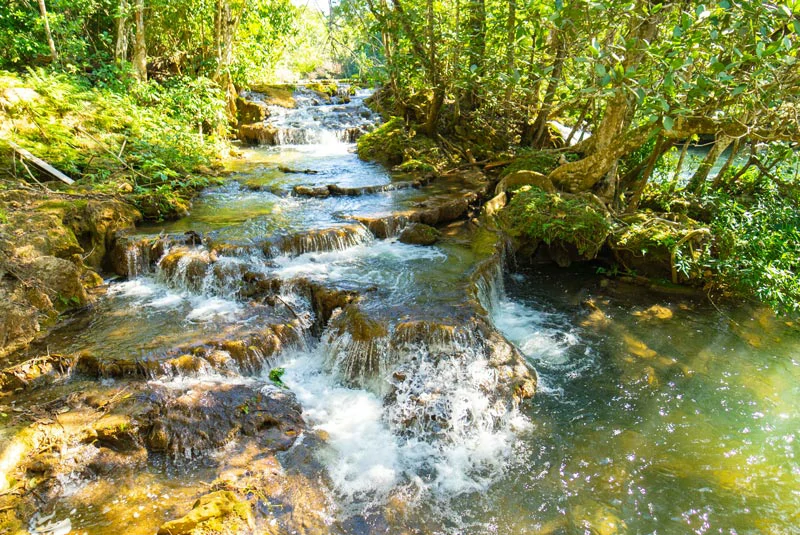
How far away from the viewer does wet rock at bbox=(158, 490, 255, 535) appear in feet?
9.63

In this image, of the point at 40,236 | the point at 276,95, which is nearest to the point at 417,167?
the point at 40,236

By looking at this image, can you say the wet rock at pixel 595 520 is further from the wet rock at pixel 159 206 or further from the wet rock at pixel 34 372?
the wet rock at pixel 159 206

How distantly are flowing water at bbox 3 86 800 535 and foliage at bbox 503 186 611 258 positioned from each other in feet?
2.51

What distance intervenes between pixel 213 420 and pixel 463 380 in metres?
2.57

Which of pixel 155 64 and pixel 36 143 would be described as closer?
pixel 36 143

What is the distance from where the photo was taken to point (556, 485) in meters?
3.95

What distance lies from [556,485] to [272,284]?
4308mm

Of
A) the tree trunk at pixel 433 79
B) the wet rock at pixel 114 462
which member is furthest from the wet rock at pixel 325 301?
the tree trunk at pixel 433 79

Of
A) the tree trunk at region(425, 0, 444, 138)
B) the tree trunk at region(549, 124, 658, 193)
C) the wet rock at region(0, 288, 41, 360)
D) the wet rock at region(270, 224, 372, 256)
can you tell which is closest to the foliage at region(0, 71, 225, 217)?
the wet rock at region(270, 224, 372, 256)

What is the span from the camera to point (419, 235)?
775cm

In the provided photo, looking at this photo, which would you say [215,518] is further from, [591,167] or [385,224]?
[591,167]

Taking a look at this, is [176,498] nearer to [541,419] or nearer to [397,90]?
[541,419]

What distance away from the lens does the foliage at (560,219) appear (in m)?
7.12

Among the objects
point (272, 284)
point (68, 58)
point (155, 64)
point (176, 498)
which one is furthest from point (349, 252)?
point (155, 64)
